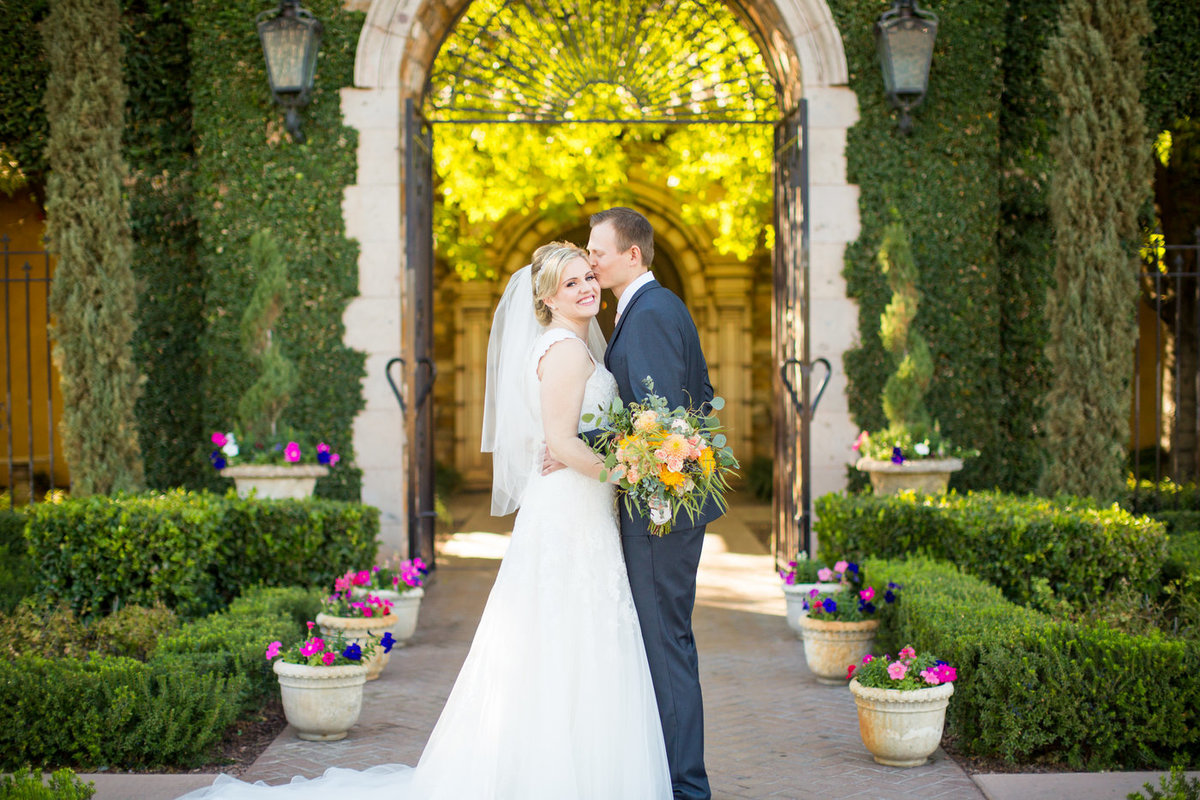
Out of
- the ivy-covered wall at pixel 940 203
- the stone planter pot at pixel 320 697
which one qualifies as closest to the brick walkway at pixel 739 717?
the stone planter pot at pixel 320 697

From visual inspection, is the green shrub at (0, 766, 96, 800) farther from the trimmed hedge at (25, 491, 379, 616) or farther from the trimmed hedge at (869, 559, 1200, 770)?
the trimmed hedge at (869, 559, 1200, 770)

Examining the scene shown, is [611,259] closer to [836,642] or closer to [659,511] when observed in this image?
[659,511]

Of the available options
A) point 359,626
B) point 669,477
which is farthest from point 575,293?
point 359,626

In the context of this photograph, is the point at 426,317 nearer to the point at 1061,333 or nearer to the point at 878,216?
the point at 878,216

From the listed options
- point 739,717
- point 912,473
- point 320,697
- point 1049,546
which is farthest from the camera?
point 912,473

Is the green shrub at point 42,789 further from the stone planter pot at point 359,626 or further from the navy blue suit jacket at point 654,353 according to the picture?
the stone planter pot at point 359,626

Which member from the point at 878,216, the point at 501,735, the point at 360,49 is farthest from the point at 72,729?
the point at 878,216

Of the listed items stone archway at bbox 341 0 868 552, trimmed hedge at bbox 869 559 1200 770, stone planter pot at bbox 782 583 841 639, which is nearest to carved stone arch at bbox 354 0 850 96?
stone archway at bbox 341 0 868 552

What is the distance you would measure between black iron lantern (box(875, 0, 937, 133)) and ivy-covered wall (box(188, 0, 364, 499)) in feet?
12.3

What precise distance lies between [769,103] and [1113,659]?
606 centimetres

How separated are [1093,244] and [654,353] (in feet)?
16.7

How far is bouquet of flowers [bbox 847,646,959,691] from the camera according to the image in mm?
4105

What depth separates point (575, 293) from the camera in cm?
358

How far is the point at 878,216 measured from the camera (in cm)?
788
